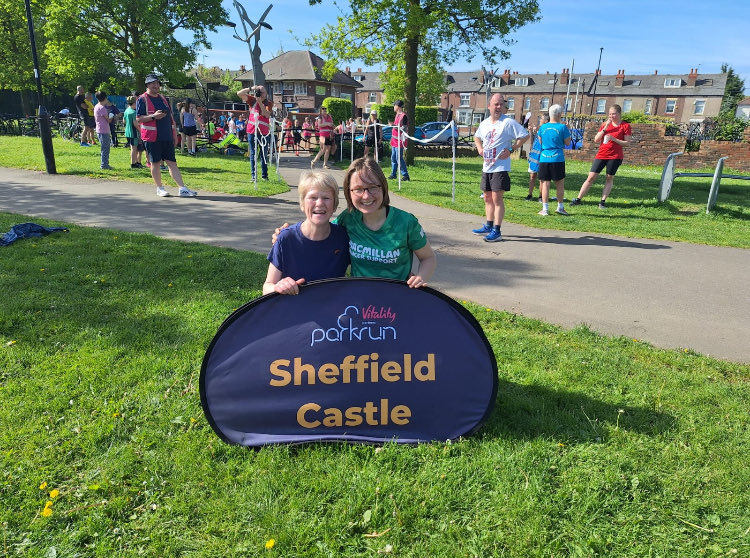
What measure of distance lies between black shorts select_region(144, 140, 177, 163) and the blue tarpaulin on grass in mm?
3250

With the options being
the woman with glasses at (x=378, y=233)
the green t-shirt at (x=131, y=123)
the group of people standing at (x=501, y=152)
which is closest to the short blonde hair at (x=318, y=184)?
the woman with glasses at (x=378, y=233)

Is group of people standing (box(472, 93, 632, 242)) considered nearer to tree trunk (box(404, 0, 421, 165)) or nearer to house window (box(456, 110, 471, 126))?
tree trunk (box(404, 0, 421, 165))

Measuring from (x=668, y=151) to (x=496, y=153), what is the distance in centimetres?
1896

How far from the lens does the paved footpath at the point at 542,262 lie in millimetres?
4746

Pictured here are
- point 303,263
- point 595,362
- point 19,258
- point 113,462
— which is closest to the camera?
point 113,462

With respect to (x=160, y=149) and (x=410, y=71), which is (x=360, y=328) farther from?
(x=410, y=71)

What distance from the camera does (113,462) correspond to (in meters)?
2.58

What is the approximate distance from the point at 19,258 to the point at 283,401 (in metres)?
4.33

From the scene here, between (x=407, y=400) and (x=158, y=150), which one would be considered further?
(x=158, y=150)

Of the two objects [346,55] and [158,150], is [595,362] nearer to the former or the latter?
[158,150]

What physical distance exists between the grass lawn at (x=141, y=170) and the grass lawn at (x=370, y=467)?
25.0 feet

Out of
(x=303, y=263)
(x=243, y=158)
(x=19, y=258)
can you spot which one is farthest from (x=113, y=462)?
(x=243, y=158)

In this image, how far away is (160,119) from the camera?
→ 9227mm

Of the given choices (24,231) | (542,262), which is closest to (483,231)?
(542,262)
